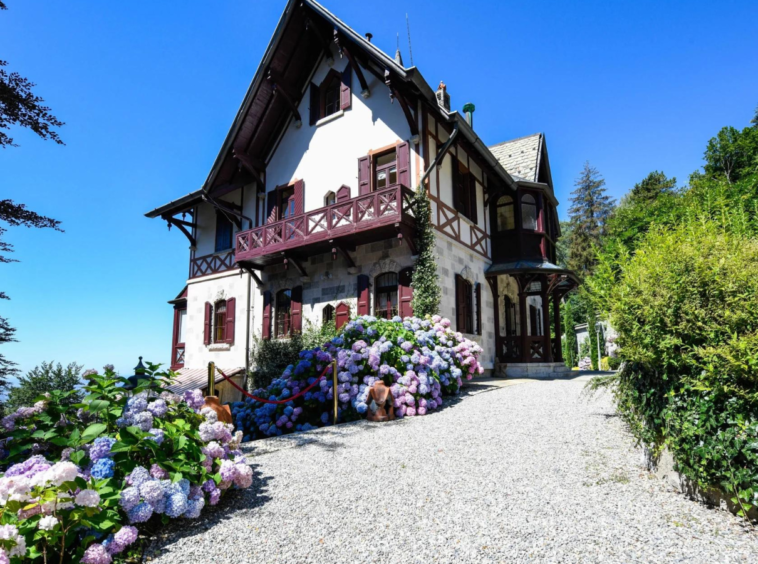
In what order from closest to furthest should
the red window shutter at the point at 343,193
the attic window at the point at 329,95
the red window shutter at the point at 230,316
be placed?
the red window shutter at the point at 343,193, the attic window at the point at 329,95, the red window shutter at the point at 230,316

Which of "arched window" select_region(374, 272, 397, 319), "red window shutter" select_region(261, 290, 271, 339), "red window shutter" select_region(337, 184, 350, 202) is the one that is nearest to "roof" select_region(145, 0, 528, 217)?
"red window shutter" select_region(337, 184, 350, 202)

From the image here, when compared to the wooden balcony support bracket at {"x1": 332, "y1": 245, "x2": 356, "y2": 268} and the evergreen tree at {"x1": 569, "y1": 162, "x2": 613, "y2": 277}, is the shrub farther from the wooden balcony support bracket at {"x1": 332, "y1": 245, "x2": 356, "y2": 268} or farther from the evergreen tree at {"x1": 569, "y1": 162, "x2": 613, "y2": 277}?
the evergreen tree at {"x1": 569, "y1": 162, "x2": 613, "y2": 277}

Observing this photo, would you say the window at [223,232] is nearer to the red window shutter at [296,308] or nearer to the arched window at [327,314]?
the red window shutter at [296,308]

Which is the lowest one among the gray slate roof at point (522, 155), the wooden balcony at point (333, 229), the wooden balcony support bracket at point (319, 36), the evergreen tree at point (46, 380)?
the evergreen tree at point (46, 380)

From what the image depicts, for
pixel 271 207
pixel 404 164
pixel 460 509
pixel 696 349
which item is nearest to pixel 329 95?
pixel 271 207

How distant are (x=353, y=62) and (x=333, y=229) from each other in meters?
4.57

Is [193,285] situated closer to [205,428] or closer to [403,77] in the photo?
[403,77]

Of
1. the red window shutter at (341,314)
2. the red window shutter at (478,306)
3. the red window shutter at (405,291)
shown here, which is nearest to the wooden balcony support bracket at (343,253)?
the red window shutter at (341,314)

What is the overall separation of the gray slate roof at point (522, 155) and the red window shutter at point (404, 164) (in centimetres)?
518

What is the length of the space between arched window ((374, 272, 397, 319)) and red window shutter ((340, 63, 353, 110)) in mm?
5159

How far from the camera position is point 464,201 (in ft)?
43.6

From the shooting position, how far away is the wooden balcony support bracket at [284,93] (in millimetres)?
13211

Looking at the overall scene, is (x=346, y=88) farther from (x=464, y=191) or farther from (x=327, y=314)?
(x=327, y=314)

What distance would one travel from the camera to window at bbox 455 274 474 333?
11852mm
